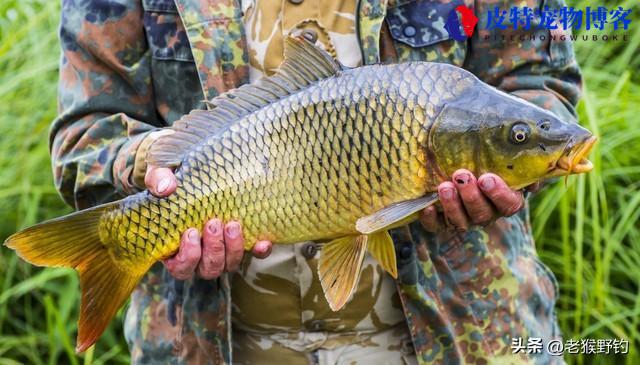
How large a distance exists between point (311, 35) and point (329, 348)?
25.8 inches

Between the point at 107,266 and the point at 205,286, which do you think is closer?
the point at 107,266

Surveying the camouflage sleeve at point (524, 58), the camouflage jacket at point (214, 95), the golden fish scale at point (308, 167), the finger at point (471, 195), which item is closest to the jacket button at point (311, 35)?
the camouflage jacket at point (214, 95)

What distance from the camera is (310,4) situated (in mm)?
1969

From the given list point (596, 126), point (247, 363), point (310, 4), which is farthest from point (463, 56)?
point (596, 126)

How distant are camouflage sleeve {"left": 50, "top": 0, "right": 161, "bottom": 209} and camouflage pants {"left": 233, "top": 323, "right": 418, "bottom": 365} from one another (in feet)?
1.45

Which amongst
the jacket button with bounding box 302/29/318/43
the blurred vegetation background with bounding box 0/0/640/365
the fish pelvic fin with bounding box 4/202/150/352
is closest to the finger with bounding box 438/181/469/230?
the jacket button with bounding box 302/29/318/43

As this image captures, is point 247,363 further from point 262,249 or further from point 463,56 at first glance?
point 463,56

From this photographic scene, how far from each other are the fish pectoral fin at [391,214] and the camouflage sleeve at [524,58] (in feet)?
1.41

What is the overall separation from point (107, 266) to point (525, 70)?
3.16 feet

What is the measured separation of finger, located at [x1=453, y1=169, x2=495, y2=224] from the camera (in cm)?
168

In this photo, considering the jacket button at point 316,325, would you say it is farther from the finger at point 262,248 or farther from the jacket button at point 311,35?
the jacket button at point 311,35

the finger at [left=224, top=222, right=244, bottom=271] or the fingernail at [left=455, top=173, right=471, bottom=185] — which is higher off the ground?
the fingernail at [left=455, top=173, right=471, bottom=185]

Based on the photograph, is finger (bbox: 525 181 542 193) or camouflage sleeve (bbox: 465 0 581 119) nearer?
finger (bbox: 525 181 542 193)

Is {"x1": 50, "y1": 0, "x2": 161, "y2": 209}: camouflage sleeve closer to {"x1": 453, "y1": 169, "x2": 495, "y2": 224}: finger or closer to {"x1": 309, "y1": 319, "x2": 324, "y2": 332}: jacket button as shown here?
{"x1": 309, "y1": 319, "x2": 324, "y2": 332}: jacket button
